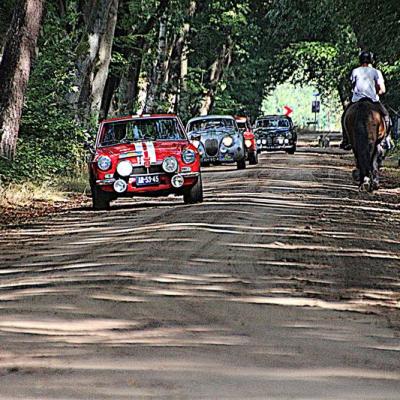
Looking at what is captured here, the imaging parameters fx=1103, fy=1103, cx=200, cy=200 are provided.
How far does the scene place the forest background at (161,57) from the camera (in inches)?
1041

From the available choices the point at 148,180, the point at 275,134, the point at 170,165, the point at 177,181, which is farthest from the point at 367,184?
the point at 275,134

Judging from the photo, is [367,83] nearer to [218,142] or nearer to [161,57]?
[218,142]

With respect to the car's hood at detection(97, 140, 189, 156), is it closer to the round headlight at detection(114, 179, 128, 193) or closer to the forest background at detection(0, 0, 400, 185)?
the round headlight at detection(114, 179, 128, 193)

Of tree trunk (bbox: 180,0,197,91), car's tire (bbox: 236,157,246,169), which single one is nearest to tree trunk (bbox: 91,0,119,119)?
car's tire (bbox: 236,157,246,169)

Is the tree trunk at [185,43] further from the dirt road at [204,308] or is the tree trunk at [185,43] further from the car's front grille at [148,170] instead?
the dirt road at [204,308]

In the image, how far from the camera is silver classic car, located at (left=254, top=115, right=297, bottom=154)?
47.1m

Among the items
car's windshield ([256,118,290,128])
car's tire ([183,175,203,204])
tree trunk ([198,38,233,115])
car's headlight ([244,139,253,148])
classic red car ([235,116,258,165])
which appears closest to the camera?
car's tire ([183,175,203,204])

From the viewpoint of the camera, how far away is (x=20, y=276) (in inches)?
399

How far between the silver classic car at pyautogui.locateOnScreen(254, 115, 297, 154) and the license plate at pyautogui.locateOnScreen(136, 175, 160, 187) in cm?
2931

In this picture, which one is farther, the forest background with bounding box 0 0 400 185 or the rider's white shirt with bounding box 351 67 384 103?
the forest background with bounding box 0 0 400 185

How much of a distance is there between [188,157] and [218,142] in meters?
13.9

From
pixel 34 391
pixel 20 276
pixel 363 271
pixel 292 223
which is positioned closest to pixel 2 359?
pixel 34 391

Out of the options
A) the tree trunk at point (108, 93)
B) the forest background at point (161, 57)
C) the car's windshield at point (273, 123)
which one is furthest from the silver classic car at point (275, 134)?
the tree trunk at point (108, 93)

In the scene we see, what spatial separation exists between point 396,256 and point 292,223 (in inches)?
124
